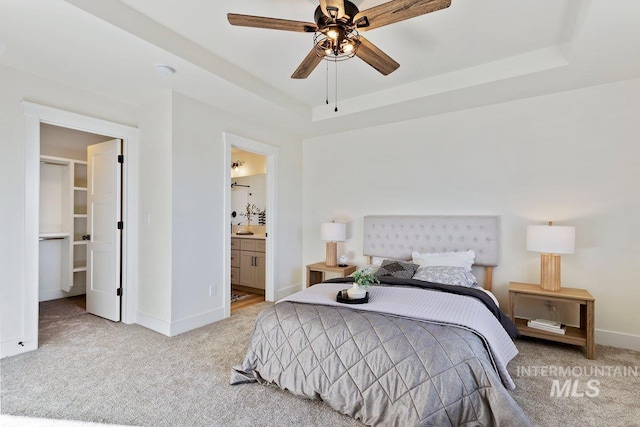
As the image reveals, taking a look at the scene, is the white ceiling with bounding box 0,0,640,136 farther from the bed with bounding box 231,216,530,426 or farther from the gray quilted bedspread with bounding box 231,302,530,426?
the gray quilted bedspread with bounding box 231,302,530,426

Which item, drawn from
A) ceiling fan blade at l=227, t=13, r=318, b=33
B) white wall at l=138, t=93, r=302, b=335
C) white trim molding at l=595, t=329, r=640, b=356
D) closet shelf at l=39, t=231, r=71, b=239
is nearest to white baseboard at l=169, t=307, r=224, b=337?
white wall at l=138, t=93, r=302, b=335

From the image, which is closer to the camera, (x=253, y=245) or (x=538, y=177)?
(x=538, y=177)

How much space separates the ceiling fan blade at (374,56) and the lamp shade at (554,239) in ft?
6.65

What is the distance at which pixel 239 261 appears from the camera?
5.19m

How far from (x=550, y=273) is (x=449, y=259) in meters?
0.88

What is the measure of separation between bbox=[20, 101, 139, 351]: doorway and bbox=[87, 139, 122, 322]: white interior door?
0.27 feet

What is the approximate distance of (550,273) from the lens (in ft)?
9.55

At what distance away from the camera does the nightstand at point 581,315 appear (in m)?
2.66

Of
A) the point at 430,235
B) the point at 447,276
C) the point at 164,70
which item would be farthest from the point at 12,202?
the point at 430,235

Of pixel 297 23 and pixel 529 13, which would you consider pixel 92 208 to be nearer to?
pixel 297 23

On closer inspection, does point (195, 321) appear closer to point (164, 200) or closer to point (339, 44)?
point (164, 200)

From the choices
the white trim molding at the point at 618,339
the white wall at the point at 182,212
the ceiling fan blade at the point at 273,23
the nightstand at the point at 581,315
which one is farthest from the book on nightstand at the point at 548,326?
the white wall at the point at 182,212

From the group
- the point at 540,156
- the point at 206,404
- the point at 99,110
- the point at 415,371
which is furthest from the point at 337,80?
the point at 206,404

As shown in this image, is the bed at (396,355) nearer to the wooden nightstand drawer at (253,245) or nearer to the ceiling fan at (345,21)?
the ceiling fan at (345,21)
